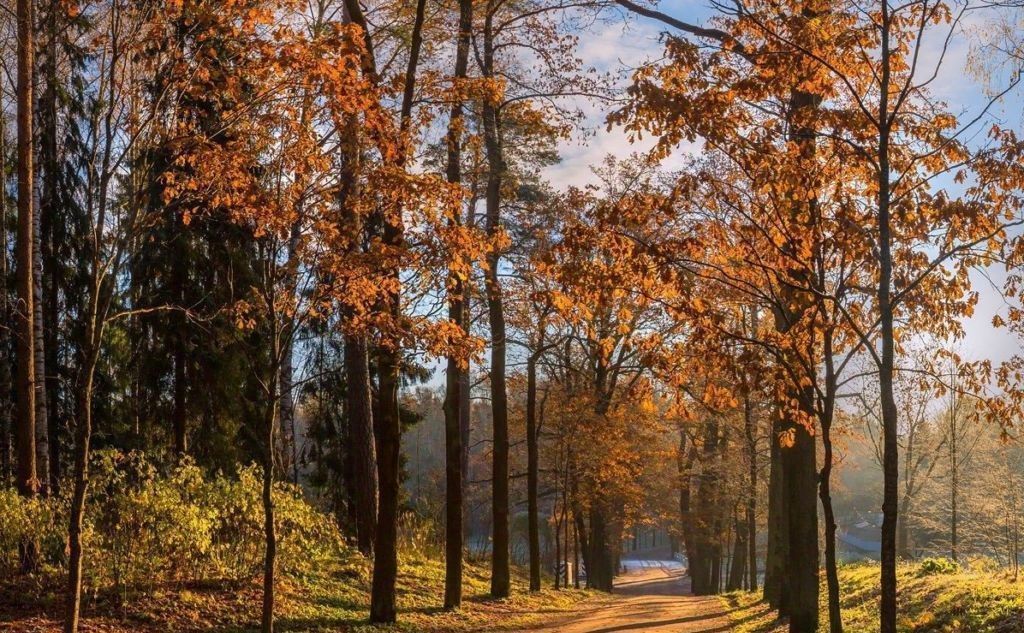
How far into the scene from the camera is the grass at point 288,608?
8.08m

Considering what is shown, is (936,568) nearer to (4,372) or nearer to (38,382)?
(38,382)

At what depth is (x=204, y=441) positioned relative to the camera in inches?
635

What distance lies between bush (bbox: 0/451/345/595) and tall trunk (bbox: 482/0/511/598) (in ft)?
19.1

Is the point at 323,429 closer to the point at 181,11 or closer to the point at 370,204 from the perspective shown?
the point at 370,204

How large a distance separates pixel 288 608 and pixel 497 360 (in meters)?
7.23

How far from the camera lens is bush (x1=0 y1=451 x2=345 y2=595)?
8609 millimetres

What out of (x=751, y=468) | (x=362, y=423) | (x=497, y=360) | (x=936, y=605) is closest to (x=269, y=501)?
(x=362, y=423)

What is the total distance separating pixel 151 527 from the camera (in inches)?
352

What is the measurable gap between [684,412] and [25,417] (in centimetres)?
768

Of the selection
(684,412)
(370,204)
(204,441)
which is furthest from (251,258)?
(684,412)

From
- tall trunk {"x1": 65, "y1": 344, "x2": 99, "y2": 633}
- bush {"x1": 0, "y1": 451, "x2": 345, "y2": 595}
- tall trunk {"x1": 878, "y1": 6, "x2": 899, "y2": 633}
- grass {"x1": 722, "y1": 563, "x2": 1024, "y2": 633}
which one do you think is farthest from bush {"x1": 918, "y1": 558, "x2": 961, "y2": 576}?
tall trunk {"x1": 65, "y1": 344, "x2": 99, "y2": 633}

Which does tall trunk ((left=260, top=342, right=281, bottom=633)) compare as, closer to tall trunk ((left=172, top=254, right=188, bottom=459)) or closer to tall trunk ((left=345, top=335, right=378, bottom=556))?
tall trunk ((left=345, top=335, right=378, bottom=556))

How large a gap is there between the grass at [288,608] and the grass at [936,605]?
422 cm

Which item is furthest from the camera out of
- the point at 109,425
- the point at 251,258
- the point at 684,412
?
the point at 109,425
